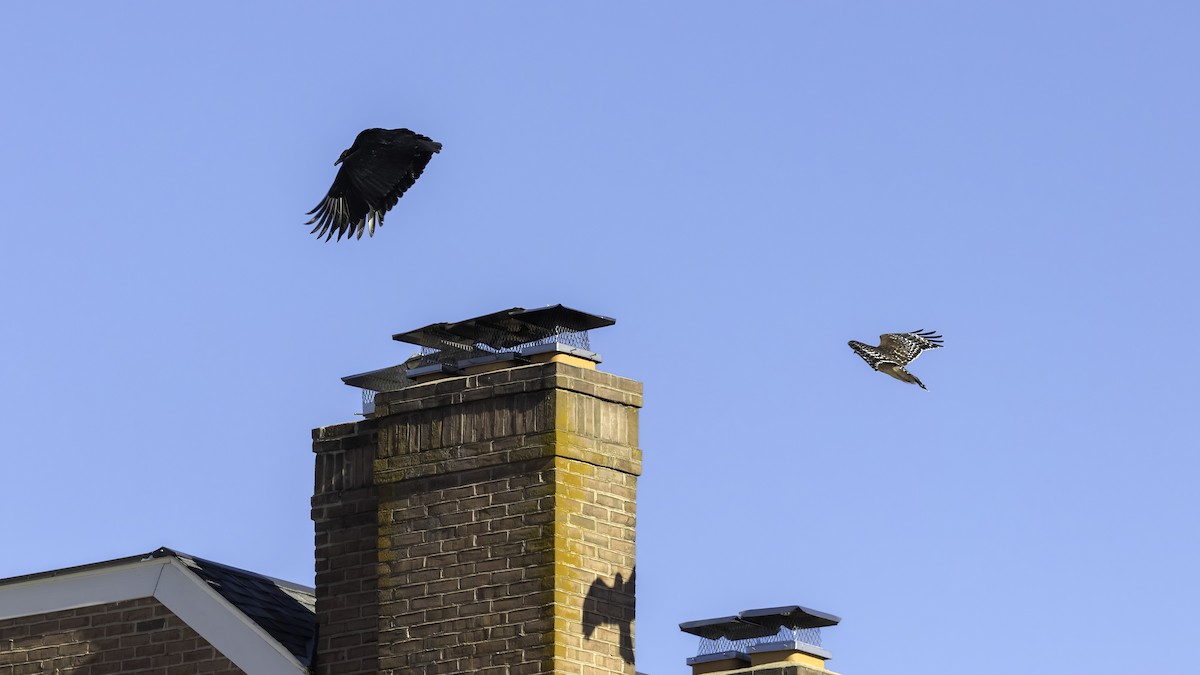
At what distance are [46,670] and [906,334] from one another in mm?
7197

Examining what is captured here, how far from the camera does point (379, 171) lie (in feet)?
58.6

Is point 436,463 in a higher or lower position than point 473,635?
higher

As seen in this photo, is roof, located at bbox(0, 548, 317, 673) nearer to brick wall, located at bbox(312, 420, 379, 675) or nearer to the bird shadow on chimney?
brick wall, located at bbox(312, 420, 379, 675)

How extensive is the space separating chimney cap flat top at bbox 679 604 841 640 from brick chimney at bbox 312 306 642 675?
89cm

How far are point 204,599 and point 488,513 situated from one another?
2.60 metres

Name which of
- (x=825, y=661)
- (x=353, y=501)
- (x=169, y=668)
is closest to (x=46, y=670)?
(x=169, y=668)

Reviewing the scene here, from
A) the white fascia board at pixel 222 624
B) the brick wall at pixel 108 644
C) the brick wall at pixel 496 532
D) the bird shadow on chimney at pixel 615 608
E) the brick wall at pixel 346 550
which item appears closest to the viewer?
the brick wall at pixel 496 532

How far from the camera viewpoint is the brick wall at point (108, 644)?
17.0 meters

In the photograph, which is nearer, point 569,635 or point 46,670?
point 569,635

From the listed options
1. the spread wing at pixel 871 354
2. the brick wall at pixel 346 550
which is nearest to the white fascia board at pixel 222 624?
the brick wall at pixel 346 550

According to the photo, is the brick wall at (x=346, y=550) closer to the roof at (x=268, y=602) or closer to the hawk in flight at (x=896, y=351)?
the roof at (x=268, y=602)

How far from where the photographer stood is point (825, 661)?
16.5 metres

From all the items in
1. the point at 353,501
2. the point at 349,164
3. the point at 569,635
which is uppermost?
the point at 349,164

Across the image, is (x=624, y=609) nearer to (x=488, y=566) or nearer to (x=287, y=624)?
(x=488, y=566)
